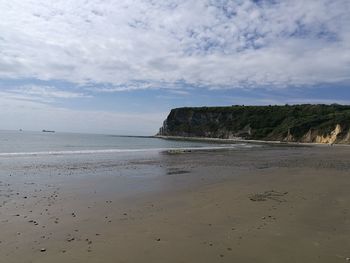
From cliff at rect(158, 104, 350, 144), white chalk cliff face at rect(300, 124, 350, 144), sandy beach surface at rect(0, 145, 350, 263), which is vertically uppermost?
cliff at rect(158, 104, 350, 144)

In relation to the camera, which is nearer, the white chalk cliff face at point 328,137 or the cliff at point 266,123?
the white chalk cliff face at point 328,137

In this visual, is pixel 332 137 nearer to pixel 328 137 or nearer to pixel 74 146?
pixel 328 137

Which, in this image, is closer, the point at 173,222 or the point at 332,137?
the point at 173,222

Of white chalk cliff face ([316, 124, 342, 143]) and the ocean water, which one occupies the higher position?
white chalk cliff face ([316, 124, 342, 143])

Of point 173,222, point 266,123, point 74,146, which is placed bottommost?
point 173,222

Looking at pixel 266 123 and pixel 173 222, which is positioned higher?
pixel 266 123

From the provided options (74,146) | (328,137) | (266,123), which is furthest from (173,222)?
(266,123)

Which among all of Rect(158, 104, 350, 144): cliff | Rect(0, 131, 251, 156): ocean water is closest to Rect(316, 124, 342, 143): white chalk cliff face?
Rect(158, 104, 350, 144): cliff

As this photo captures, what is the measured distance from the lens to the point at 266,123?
121250mm

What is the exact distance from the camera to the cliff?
303ft

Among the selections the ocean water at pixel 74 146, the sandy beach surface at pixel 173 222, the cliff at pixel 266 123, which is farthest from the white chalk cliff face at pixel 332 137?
the sandy beach surface at pixel 173 222

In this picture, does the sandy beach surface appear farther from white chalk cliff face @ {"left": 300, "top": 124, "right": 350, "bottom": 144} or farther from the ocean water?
white chalk cliff face @ {"left": 300, "top": 124, "right": 350, "bottom": 144}

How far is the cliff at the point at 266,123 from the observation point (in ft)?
303

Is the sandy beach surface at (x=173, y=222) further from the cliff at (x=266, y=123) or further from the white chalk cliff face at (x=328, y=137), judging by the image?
the cliff at (x=266, y=123)
